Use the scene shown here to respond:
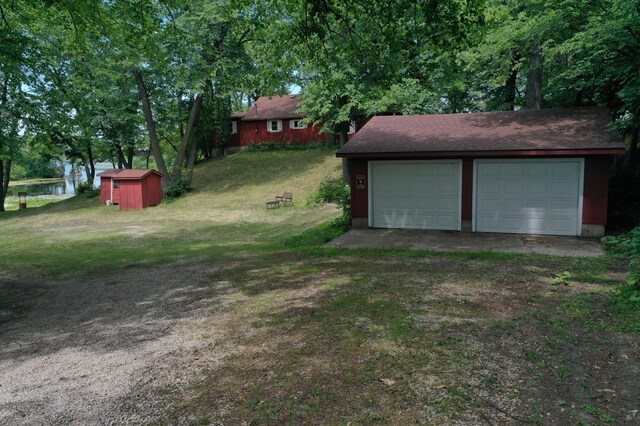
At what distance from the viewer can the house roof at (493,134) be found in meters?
11.7

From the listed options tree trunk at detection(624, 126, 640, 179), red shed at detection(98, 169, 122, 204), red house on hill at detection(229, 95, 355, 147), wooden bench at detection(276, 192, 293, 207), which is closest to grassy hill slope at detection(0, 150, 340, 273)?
wooden bench at detection(276, 192, 293, 207)

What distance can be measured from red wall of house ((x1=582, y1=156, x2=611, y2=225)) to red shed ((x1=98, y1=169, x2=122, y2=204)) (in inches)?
933

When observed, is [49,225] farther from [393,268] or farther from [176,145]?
[176,145]

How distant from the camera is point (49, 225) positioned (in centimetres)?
2039

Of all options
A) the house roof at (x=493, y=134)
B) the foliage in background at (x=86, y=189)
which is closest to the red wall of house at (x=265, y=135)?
the foliage in background at (x=86, y=189)

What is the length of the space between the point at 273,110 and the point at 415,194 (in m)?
28.4

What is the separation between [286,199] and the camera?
22.7 metres

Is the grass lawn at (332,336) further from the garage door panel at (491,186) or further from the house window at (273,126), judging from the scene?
the house window at (273,126)

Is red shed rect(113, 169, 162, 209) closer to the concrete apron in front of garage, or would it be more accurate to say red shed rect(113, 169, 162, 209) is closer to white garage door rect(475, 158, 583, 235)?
the concrete apron in front of garage

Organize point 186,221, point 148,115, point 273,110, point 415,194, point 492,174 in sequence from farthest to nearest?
point 273,110
point 148,115
point 186,221
point 415,194
point 492,174

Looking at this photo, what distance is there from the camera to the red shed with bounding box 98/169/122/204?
26734 mm

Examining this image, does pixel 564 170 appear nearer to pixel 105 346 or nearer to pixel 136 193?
pixel 105 346

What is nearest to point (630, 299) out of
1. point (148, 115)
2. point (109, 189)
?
point (148, 115)

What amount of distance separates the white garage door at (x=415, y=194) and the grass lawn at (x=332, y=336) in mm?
3318
